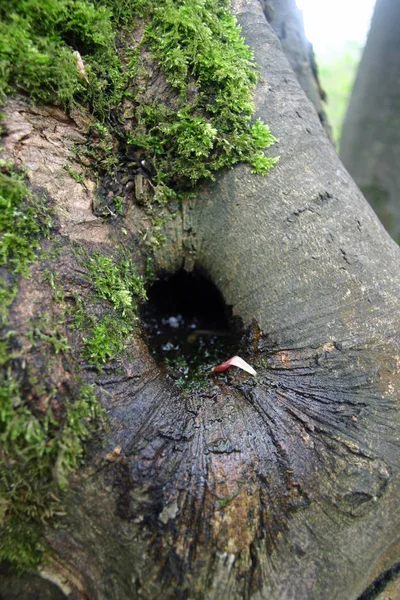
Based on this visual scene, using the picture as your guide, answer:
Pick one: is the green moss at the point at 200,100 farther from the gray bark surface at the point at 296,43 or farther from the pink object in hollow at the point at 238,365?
the pink object in hollow at the point at 238,365

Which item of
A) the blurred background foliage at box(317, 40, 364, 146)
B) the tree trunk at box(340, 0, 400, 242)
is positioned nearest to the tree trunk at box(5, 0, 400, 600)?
the tree trunk at box(340, 0, 400, 242)

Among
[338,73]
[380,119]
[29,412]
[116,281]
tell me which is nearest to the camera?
[29,412]

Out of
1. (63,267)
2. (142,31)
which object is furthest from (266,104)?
(63,267)

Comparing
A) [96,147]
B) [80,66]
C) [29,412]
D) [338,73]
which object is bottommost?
[29,412]

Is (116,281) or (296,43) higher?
(296,43)

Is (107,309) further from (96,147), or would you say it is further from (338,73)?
(338,73)

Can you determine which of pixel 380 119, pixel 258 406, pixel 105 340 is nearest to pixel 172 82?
pixel 105 340

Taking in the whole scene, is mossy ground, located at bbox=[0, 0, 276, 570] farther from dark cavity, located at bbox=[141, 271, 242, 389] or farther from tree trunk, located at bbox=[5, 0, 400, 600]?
dark cavity, located at bbox=[141, 271, 242, 389]
